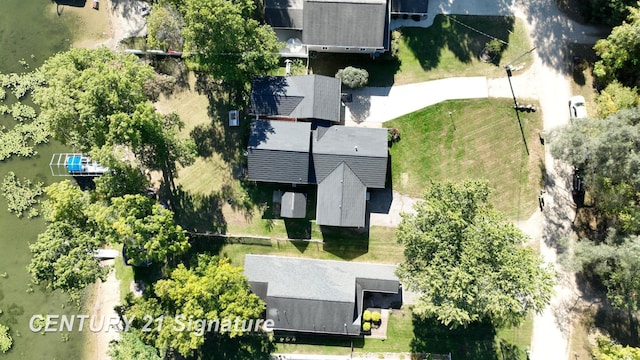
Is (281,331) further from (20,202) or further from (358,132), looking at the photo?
(20,202)

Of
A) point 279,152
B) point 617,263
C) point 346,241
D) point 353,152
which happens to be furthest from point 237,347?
point 617,263

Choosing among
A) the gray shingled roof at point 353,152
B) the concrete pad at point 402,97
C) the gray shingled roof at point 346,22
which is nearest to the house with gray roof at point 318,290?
the gray shingled roof at point 353,152

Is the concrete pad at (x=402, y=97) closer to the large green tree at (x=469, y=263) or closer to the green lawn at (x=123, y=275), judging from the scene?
the large green tree at (x=469, y=263)

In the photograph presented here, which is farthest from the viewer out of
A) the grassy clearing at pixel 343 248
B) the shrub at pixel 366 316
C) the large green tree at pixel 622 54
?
the grassy clearing at pixel 343 248

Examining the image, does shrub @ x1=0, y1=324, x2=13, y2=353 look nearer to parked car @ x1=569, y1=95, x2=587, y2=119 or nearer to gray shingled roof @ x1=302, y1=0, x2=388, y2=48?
gray shingled roof @ x1=302, y1=0, x2=388, y2=48

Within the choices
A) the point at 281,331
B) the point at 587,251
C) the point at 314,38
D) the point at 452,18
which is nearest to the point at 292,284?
the point at 281,331

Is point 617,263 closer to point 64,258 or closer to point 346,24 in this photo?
point 346,24
